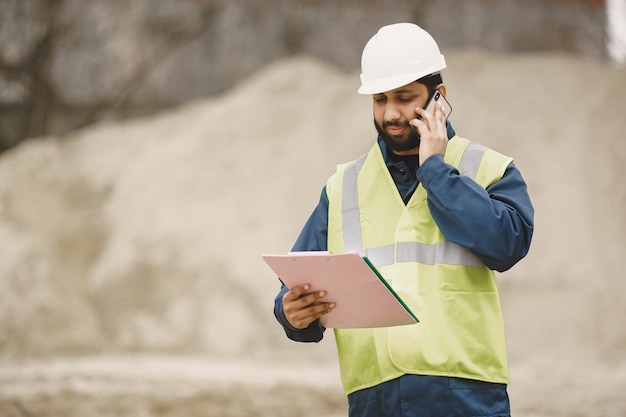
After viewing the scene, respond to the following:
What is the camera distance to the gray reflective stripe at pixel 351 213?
303 centimetres

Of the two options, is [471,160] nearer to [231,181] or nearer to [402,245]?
[402,245]

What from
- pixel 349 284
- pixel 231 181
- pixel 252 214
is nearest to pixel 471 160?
pixel 349 284

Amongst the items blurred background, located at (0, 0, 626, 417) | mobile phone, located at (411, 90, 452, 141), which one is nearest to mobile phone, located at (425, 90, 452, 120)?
mobile phone, located at (411, 90, 452, 141)

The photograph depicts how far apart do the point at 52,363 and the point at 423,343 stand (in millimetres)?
7563

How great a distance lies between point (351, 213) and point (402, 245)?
0.24 meters

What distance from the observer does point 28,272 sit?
11016 millimetres

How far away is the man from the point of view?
107 inches

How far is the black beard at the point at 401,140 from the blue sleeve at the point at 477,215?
0.16 metres

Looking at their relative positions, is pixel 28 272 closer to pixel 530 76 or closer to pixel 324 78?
pixel 324 78

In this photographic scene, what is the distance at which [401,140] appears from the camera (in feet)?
9.65

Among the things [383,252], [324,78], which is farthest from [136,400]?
[324,78]

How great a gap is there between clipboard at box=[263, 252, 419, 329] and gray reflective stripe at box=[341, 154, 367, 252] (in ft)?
0.86

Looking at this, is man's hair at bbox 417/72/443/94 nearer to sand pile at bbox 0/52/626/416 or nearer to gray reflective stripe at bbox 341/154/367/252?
gray reflective stripe at bbox 341/154/367/252

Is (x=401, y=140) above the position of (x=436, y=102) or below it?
below
